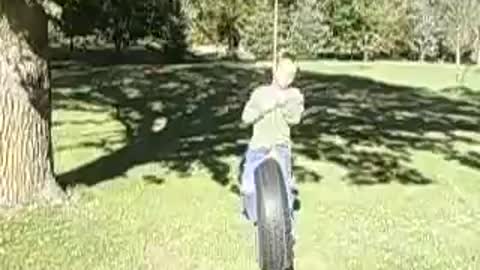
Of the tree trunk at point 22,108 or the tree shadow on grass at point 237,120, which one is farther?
the tree shadow on grass at point 237,120

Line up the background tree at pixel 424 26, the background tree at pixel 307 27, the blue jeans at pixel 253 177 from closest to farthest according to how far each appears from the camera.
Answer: the blue jeans at pixel 253 177 → the background tree at pixel 307 27 → the background tree at pixel 424 26

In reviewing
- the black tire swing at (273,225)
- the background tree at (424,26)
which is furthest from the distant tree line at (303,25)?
the black tire swing at (273,225)

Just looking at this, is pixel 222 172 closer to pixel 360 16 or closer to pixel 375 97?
pixel 375 97

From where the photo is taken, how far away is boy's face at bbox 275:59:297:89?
21.0ft

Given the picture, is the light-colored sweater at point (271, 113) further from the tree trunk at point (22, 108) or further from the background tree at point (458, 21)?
the background tree at point (458, 21)

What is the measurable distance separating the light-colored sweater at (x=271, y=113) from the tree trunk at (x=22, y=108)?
3743 mm

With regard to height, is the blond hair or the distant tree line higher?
the blond hair

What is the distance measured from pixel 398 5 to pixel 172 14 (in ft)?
32.8

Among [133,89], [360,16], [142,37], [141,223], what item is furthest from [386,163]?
[360,16]

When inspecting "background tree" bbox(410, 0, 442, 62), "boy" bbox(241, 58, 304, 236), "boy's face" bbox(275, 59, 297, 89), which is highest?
"boy's face" bbox(275, 59, 297, 89)

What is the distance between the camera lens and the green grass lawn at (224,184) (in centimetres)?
834

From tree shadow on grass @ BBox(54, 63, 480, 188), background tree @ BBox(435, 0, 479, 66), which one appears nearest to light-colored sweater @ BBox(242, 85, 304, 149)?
tree shadow on grass @ BBox(54, 63, 480, 188)

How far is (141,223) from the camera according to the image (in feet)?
30.1

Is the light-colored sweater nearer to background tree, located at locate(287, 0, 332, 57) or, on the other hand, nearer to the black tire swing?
the black tire swing
